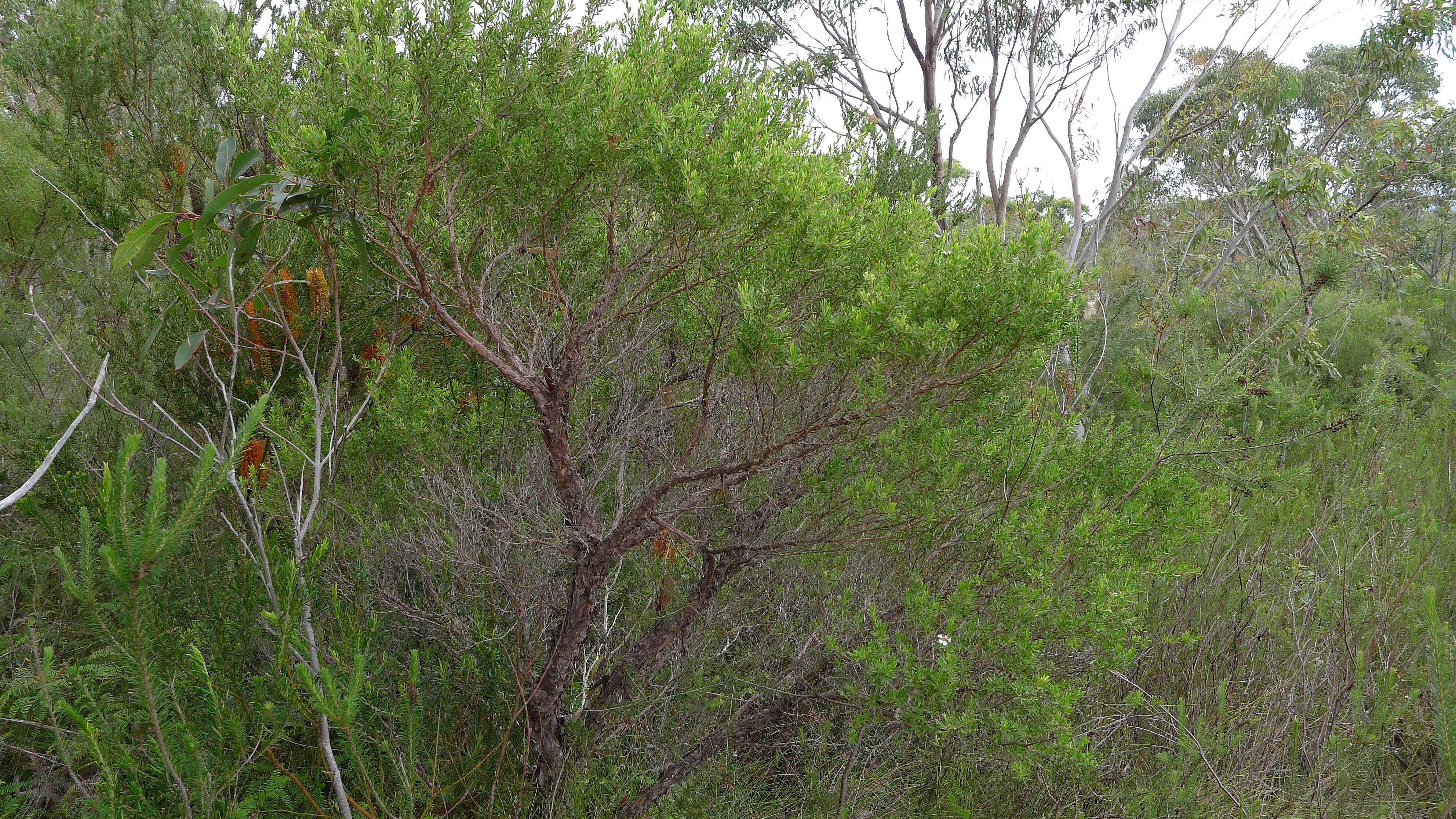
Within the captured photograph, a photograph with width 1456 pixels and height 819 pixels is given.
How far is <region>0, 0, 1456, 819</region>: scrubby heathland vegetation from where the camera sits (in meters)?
2.10

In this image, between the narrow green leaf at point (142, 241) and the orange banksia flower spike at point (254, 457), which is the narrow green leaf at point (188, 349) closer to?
the narrow green leaf at point (142, 241)

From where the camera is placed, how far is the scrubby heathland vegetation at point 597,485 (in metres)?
2.10

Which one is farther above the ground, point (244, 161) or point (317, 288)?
point (244, 161)

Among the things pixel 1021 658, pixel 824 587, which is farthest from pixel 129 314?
pixel 1021 658

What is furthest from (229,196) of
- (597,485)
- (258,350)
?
(597,485)

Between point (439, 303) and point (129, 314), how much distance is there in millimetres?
1980

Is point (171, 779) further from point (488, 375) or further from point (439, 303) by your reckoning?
point (488, 375)

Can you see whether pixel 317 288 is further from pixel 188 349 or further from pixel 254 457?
pixel 188 349

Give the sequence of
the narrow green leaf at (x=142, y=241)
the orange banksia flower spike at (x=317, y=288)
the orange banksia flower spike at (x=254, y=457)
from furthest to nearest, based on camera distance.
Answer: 1. the orange banksia flower spike at (x=254, y=457)
2. the orange banksia flower spike at (x=317, y=288)
3. the narrow green leaf at (x=142, y=241)

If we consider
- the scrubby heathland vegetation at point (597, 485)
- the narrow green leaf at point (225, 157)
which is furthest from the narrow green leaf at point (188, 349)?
the narrow green leaf at point (225, 157)

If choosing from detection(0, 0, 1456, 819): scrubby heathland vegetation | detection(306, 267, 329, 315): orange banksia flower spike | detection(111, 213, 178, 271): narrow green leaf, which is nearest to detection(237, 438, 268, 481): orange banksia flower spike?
detection(0, 0, 1456, 819): scrubby heathland vegetation

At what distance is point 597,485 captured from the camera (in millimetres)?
3336

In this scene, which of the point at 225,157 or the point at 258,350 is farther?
the point at 258,350

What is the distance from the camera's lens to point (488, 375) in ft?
11.5
